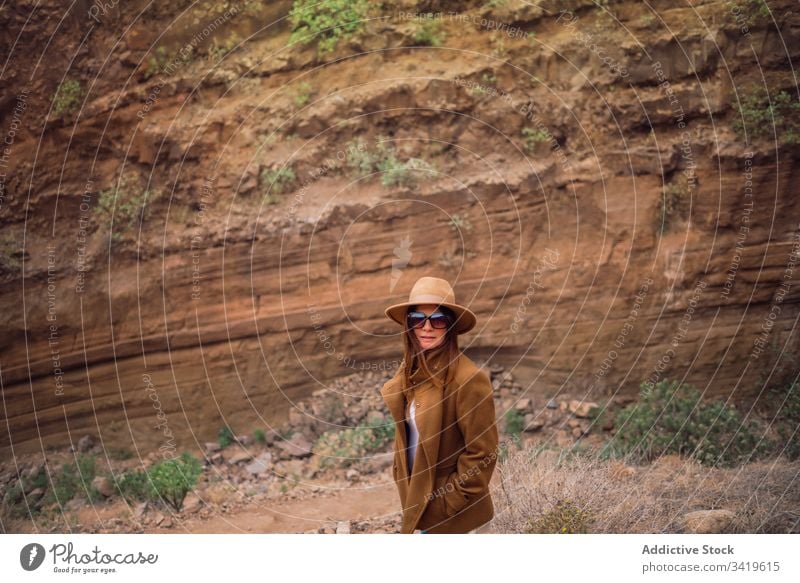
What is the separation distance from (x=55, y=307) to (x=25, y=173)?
1.56 m

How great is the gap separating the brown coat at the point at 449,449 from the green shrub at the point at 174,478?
431 cm

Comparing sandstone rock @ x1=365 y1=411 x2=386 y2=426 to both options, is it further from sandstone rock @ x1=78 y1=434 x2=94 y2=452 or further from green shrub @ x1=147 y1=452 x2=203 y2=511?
sandstone rock @ x1=78 y1=434 x2=94 y2=452

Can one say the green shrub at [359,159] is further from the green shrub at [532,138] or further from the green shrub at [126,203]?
the green shrub at [126,203]

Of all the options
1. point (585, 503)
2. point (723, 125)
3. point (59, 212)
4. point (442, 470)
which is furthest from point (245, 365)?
point (723, 125)

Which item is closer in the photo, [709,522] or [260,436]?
[709,522]

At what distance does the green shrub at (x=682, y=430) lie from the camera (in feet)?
28.5

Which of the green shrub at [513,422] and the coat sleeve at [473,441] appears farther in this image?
the green shrub at [513,422]

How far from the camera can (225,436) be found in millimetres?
9602

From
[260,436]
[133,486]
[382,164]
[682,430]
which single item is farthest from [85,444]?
[682,430]

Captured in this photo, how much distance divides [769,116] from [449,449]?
6.74 m

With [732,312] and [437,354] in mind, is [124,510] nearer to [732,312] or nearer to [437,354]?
[437,354]

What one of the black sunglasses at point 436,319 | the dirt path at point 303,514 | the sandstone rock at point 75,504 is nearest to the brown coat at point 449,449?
the black sunglasses at point 436,319

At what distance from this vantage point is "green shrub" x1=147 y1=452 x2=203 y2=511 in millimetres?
8594

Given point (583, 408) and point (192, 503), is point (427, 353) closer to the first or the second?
point (192, 503)
